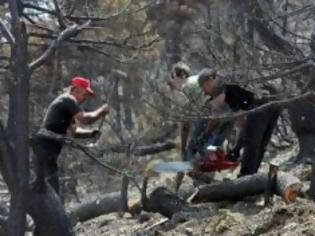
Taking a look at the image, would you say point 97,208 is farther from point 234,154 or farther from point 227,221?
point 227,221

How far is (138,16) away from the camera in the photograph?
1581cm

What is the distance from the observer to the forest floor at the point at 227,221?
7.46m

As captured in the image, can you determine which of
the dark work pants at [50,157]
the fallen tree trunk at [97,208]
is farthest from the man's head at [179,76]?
the fallen tree trunk at [97,208]

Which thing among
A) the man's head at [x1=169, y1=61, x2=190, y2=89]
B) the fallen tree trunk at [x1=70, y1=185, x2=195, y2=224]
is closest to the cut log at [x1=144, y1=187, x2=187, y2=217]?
the fallen tree trunk at [x1=70, y1=185, x2=195, y2=224]

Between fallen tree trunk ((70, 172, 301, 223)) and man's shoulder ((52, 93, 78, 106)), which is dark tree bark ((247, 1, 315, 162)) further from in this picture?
man's shoulder ((52, 93, 78, 106))

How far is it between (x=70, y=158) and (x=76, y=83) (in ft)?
18.4

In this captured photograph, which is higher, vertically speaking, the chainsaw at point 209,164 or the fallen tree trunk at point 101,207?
the chainsaw at point 209,164

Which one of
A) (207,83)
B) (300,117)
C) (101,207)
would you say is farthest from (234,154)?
(300,117)

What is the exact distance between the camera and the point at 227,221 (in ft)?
27.0

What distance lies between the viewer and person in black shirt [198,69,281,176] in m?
9.17

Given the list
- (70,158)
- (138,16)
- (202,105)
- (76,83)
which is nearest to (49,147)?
(76,83)

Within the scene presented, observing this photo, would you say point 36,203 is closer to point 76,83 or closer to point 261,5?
point 76,83

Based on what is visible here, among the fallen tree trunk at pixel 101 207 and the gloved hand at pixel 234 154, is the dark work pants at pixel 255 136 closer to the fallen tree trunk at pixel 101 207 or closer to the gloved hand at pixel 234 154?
the gloved hand at pixel 234 154

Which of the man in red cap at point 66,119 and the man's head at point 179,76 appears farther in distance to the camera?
the man's head at point 179,76
